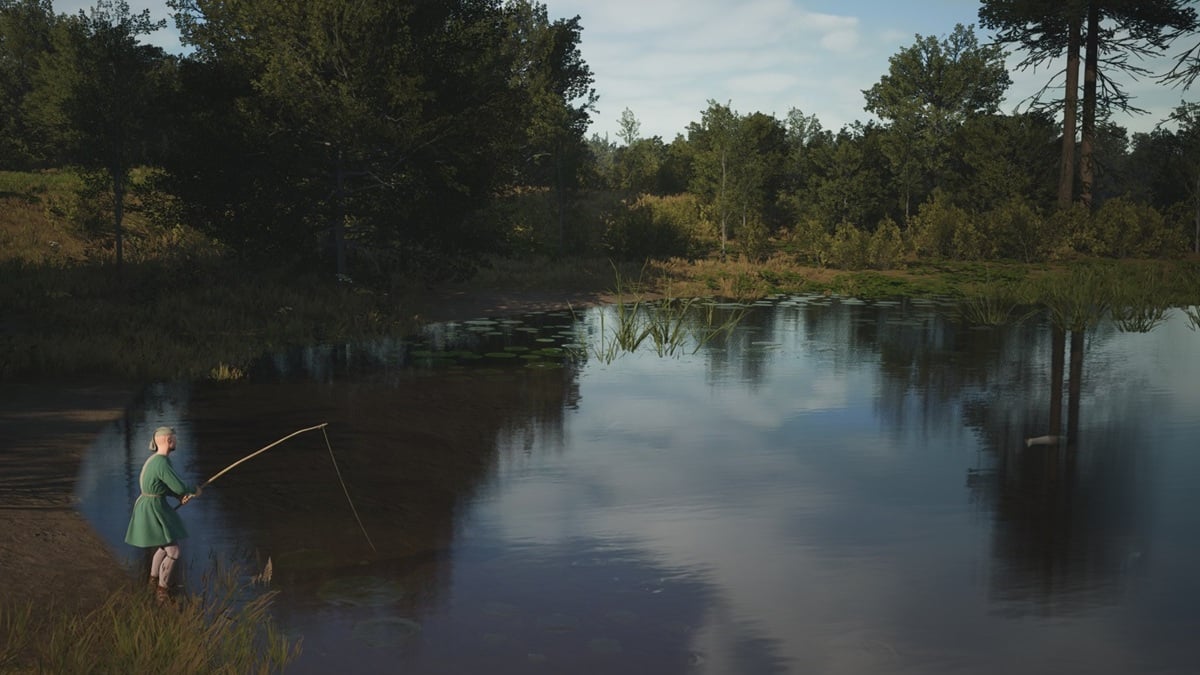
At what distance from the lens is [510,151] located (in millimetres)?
28094

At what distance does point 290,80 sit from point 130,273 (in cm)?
833

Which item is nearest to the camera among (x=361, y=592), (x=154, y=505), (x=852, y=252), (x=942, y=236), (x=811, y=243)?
(x=154, y=505)

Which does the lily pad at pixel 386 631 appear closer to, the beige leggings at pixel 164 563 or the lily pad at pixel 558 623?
the lily pad at pixel 558 623

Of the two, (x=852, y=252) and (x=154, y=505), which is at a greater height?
(x=852, y=252)

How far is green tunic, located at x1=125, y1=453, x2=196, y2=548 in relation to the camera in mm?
7402

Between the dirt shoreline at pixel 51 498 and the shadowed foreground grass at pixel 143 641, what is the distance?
11.4 inches

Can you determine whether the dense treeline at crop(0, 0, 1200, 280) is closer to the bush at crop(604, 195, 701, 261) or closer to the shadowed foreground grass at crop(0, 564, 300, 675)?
the bush at crop(604, 195, 701, 261)

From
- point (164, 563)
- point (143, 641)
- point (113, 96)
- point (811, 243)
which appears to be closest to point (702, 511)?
point (164, 563)

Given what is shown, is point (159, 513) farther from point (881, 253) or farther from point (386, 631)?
point (881, 253)

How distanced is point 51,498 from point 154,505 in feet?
11.0

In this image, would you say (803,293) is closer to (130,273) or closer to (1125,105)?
(1125,105)

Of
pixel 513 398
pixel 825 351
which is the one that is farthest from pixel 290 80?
pixel 825 351

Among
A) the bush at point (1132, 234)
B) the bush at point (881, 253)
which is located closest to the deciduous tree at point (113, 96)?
the bush at point (881, 253)

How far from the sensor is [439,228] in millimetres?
27688
